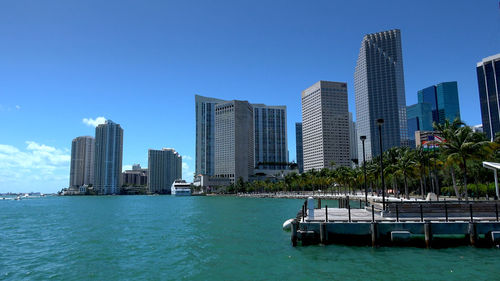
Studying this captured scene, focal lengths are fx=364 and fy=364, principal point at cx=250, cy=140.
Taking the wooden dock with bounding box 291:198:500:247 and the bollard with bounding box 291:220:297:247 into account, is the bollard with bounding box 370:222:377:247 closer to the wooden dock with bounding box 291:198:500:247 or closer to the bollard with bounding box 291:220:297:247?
the wooden dock with bounding box 291:198:500:247

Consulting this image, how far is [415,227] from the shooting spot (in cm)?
2852

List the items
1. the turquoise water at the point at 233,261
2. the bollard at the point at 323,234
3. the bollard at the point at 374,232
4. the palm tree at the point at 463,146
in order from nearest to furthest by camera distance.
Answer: the turquoise water at the point at 233,261 → the bollard at the point at 374,232 → the bollard at the point at 323,234 → the palm tree at the point at 463,146

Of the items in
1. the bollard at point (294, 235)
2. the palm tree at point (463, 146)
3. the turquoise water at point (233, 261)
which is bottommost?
the turquoise water at point (233, 261)

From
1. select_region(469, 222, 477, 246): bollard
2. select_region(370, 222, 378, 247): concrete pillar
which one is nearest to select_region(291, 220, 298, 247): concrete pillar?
select_region(370, 222, 378, 247): concrete pillar

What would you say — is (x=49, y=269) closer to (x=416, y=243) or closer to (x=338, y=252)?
(x=338, y=252)

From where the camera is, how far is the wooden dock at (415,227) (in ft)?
92.2

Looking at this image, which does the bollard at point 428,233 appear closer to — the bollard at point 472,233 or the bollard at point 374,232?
the bollard at point 472,233

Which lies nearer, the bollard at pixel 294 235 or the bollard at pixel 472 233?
the bollard at pixel 472 233

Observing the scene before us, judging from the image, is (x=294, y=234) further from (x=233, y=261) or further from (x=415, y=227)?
(x=415, y=227)

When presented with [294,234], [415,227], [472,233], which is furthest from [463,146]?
[294,234]

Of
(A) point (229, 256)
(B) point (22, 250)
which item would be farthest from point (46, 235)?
(A) point (229, 256)

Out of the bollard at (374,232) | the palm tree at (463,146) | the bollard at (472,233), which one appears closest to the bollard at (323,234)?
the bollard at (374,232)

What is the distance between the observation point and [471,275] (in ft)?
69.2

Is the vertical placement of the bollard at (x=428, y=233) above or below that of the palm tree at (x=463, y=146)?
below
